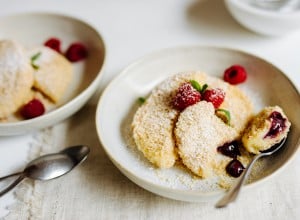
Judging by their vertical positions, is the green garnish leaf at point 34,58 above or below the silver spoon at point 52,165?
above

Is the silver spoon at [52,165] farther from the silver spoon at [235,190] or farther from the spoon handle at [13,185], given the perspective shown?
the silver spoon at [235,190]

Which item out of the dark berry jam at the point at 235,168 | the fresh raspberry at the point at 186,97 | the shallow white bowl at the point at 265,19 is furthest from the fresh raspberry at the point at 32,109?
the shallow white bowl at the point at 265,19

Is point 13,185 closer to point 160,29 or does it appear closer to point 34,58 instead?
point 34,58

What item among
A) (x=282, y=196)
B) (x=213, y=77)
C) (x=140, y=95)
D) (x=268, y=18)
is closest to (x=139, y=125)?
(x=140, y=95)

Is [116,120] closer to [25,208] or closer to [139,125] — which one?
[139,125]

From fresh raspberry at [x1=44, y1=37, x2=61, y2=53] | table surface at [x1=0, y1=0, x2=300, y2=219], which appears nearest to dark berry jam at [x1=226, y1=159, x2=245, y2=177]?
table surface at [x1=0, y1=0, x2=300, y2=219]

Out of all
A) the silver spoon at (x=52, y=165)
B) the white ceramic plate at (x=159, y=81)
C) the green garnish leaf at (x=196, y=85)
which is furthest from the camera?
the green garnish leaf at (x=196, y=85)
